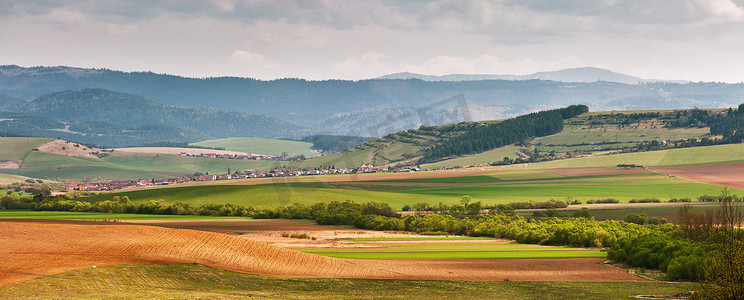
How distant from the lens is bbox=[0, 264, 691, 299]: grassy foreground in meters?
32.3

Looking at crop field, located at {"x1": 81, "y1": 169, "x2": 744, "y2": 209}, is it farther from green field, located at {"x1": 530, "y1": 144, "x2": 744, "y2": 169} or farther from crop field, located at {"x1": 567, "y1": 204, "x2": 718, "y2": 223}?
green field, located at {"x1": 530, "y1": 144, "x2": 744, "y2": 169}

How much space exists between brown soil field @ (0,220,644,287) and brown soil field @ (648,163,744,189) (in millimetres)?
80861

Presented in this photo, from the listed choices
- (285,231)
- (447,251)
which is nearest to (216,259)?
(447,251)

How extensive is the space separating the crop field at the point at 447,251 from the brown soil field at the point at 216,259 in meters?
3.94

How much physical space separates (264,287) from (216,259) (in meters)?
6.43

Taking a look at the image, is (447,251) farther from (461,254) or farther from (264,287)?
(264,287)

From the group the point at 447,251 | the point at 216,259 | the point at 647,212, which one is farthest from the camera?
the point at 647,212

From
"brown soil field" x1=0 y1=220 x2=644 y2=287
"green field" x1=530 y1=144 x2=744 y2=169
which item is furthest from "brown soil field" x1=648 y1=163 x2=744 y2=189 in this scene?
A: "brown soil field" x1=0 y1=220 x2=644 y2=287

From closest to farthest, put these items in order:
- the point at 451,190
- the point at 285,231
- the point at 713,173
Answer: the point at 285,231, the point at 713,173, the point at 451,190

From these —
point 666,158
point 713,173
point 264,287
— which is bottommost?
point 264,287

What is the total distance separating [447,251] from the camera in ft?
192

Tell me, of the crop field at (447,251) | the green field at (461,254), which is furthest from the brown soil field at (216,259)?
the crop field at (447,251)

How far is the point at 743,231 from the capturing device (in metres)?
58.1

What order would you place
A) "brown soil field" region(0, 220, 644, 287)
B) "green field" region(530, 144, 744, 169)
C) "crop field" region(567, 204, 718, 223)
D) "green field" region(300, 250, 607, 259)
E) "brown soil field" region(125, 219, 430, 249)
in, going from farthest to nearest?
"green field" region(530, 144, 744, 169), "crop field" region(567, 204, 718, 223), "brown soil field" region(125, 219, 430, 249), "green field" region(300, 250, 607, 259), "brown soil field" region(0, 220, 644, 287)
